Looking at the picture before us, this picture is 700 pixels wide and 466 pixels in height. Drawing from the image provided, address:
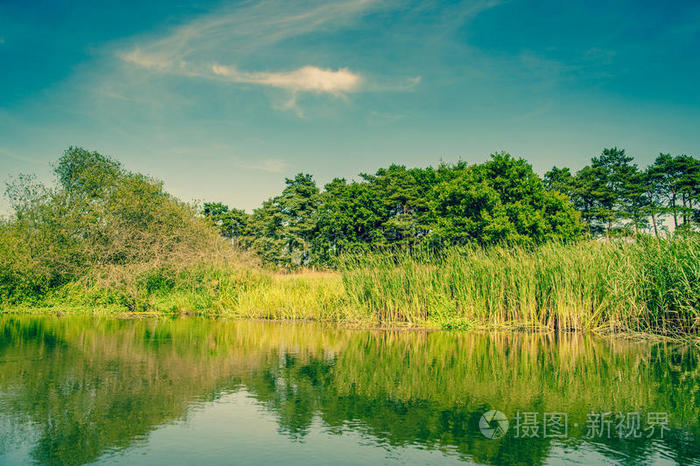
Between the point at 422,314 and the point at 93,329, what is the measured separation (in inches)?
357

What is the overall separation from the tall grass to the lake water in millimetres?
1399

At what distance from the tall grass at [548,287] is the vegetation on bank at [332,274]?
3 cm

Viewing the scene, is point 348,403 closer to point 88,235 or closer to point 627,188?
point 88,235

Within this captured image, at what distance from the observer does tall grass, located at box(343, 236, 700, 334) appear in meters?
11.1

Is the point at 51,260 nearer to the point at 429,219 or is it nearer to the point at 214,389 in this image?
the point at 214,389

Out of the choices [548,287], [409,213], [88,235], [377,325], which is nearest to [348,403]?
[377,325]

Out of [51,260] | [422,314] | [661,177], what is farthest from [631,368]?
[661,177]

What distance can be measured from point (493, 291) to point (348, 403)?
806 cm

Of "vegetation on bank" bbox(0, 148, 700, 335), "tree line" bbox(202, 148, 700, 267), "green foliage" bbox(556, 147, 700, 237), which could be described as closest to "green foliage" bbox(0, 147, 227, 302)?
"vegetation on bank" bbox(0, 148, 700, 335)

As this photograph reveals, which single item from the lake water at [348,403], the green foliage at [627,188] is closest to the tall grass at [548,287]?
the lake water at [348,403]

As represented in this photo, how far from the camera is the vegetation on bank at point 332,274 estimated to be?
11.6 metres

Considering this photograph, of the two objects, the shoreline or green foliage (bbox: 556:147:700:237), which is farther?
green foliage (bbox: 556:147:700:237)

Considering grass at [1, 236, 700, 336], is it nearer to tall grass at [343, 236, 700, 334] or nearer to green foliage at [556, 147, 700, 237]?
tall grass at [343, 236, 700, 334]

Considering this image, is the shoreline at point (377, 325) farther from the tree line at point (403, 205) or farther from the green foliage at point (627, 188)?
the green foliage at point (627, 188)
